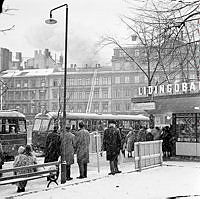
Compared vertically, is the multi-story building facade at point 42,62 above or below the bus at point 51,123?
above

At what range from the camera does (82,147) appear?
12250mm

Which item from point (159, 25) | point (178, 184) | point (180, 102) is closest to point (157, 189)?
point (178, 184)

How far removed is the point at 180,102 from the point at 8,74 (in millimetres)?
73920

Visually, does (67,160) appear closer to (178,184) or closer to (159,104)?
(178,184)

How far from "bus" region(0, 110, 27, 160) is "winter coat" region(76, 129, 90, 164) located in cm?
840

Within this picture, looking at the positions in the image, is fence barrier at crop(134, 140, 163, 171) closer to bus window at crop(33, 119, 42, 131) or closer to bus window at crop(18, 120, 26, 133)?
bus window at crop(18, 120, 26, 133)

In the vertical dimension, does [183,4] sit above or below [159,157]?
above

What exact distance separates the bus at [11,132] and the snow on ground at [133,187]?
8.05 metres

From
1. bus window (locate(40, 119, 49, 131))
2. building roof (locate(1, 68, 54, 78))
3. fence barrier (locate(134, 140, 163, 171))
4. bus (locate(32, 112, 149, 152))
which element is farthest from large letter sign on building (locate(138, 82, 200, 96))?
building roof (locate(1, 68, 54, 78))

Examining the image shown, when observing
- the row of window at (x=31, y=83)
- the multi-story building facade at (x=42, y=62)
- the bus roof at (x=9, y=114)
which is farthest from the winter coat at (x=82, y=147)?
the multi-story building facade at (x=42, y=62)

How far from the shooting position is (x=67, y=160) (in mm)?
12117

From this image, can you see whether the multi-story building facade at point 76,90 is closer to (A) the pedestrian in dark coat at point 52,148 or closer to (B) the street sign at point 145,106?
(B) the street sign at point 145,106

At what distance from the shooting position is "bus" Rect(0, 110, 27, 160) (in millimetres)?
19872

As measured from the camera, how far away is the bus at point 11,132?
19872 mm
